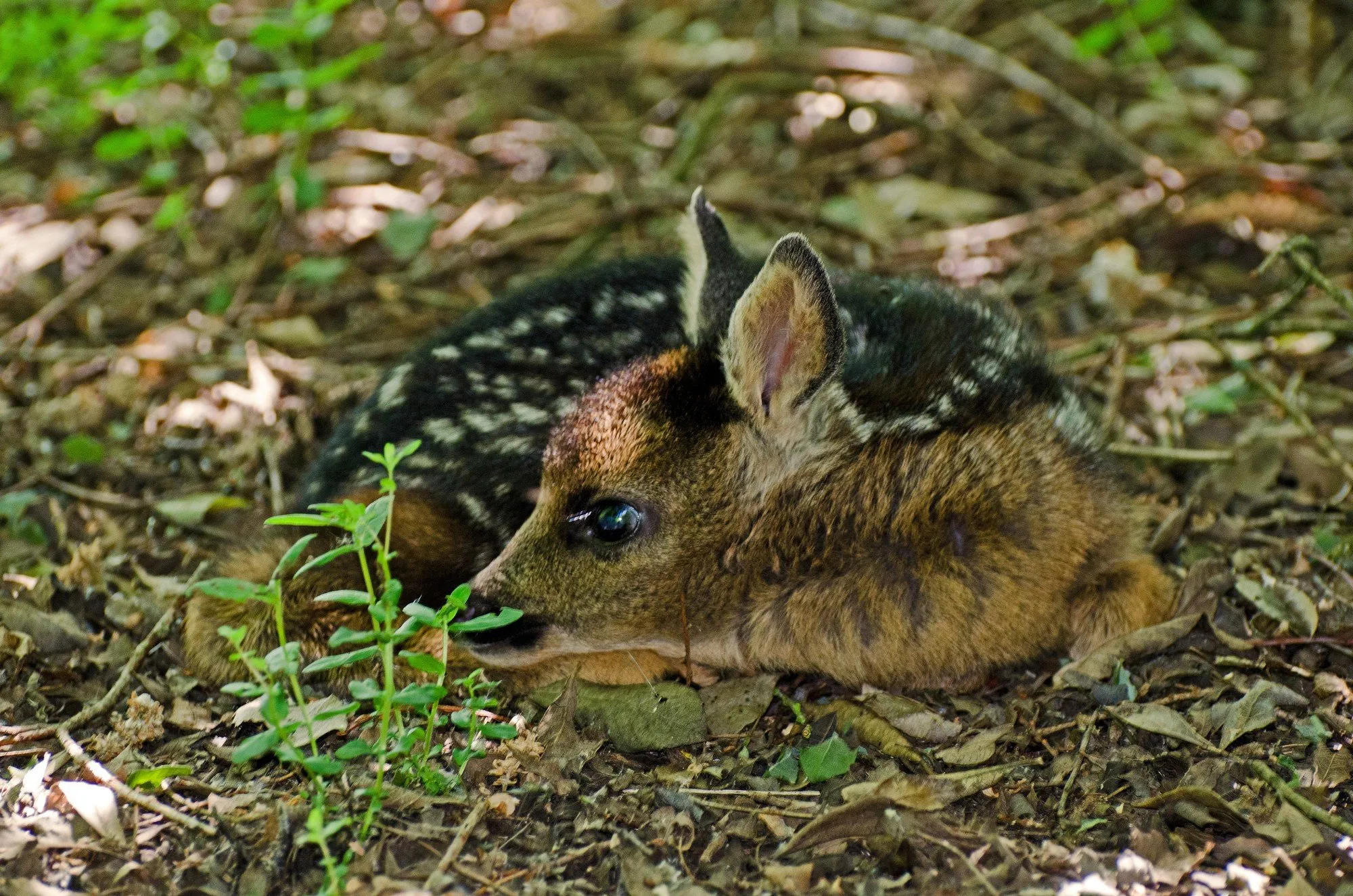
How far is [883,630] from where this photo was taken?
11.3 feet

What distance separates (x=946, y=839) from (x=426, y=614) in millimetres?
1247

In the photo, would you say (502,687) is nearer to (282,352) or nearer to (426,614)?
(426,614)

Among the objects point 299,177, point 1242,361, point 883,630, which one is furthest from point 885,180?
point 883,630

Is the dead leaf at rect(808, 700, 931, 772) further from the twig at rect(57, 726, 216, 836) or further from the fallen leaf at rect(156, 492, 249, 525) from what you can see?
the fallen leaf at rect(156, 492, 249, 525)

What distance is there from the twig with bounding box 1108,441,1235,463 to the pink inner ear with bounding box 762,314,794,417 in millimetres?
1348

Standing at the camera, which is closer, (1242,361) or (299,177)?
(1242,361)

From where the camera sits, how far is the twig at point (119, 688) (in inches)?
128

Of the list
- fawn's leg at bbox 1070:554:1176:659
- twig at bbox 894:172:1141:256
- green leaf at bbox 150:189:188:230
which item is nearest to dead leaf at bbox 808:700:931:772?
fawn's leg at bbox 1070:554:1176:659

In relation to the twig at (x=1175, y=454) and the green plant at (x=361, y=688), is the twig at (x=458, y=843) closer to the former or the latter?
the green plant at (x=361, y=688)

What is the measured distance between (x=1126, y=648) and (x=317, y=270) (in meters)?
3.77

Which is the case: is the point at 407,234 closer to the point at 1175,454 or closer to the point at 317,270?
the point at 317,270

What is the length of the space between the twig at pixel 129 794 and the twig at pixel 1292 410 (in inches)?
135

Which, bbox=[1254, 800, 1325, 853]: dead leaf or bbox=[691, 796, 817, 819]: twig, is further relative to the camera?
bbox=[691, 796, 817, 819]: twig

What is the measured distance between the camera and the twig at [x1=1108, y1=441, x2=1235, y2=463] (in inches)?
167
